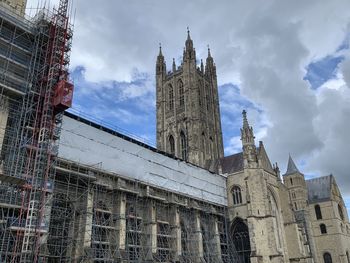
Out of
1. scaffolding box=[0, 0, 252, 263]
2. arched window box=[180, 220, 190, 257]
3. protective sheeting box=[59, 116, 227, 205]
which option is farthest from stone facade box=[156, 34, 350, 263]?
scaffolding box=[0, 0, 252, 263]

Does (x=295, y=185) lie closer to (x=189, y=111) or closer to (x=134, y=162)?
(x=189, y=111)

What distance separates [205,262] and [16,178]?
18.6 meters

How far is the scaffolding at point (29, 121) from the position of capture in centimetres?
1848

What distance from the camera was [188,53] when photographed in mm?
59188

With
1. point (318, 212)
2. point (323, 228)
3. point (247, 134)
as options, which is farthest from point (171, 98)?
point (323, 228)

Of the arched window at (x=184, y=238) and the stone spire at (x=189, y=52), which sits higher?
the stone spire at (x=189, y=52)

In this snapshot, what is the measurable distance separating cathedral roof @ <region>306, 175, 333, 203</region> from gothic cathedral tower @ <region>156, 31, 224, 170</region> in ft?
50.8

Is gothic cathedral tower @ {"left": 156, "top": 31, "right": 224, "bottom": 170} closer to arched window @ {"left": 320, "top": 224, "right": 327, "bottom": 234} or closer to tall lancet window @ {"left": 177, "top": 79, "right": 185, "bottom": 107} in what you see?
tall lancet window @ {"left": 177, "top": 79, "right": 185, "bottom": 107}

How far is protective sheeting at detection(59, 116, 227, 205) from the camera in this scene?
80.4ft

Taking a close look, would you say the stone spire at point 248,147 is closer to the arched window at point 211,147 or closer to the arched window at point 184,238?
the arched window at point 184,238

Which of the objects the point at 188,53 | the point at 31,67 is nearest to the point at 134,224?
the point at 31,67

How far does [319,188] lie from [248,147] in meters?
25.2

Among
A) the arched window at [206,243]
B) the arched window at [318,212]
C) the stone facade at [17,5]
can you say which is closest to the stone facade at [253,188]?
the arched window at [318,212]

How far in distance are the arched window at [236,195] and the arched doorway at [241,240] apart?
1.87m
